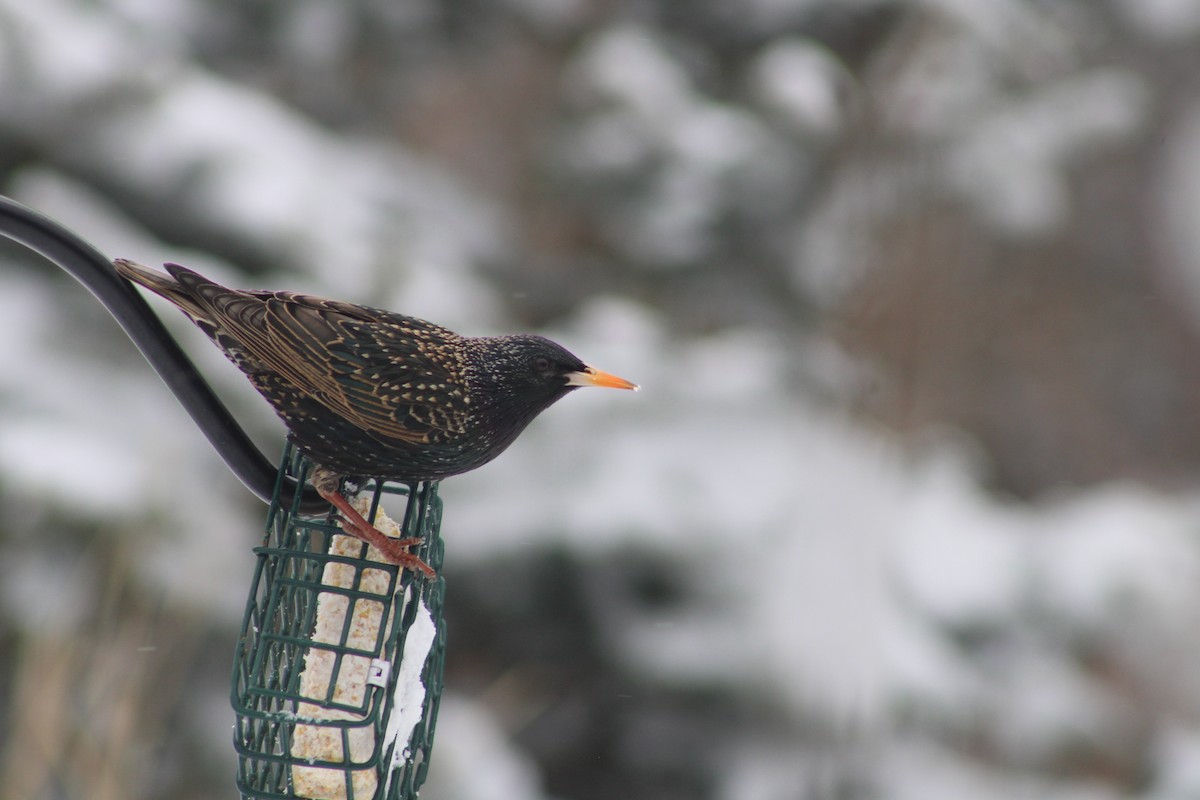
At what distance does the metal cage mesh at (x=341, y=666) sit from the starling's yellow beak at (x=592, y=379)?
0.24 meters

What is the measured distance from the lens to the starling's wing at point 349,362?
1330 mm

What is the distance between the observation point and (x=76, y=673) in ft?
8.89

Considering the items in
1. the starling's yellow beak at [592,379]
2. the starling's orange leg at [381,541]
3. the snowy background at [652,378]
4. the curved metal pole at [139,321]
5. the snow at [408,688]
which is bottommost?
the snow at [408,688]

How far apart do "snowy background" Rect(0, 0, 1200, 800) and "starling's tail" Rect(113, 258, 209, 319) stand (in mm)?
1538

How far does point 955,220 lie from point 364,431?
3.13 metres

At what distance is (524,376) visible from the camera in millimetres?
1397

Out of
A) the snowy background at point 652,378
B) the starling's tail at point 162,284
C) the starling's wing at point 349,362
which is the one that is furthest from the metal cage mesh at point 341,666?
the snowy background at point 652,378

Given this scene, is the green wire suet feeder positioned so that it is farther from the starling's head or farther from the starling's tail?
the starling's head

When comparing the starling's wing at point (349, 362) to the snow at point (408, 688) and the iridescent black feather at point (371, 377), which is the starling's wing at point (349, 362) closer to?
the iridescent black feather at point (371, 377)

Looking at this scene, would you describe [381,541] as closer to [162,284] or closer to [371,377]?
[371,377]

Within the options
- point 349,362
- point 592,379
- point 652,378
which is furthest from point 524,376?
point 652,378

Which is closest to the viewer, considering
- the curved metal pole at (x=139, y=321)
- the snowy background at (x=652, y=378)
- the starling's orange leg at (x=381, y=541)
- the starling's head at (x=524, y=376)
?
the curved metal pole at (x=139, y=321)

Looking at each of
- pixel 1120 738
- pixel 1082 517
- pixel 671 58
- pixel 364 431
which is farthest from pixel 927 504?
pixel 364 431

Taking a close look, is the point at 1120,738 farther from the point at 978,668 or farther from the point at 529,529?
the point at 529,529
